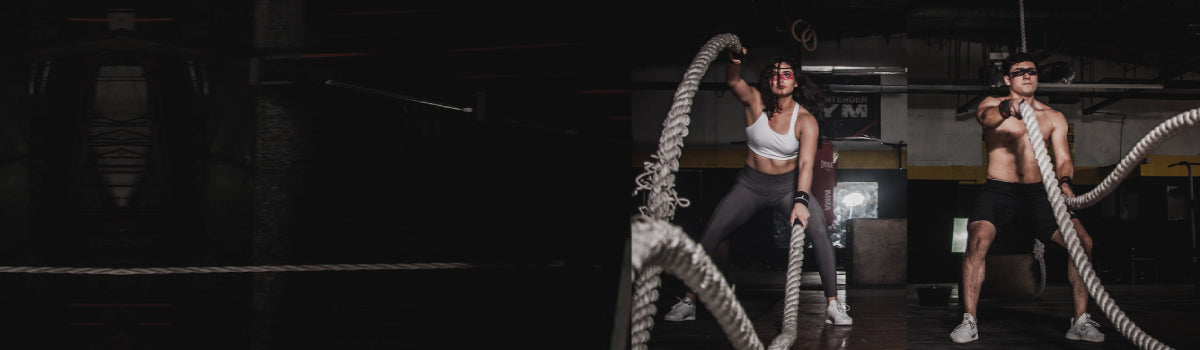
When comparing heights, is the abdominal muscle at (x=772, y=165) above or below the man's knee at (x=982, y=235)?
above

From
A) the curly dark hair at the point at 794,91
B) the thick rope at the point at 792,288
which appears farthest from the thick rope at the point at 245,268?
the curly dark hair at the point at 794,91

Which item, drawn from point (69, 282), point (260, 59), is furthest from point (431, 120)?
point (69, 282)

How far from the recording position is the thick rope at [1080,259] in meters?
1.82

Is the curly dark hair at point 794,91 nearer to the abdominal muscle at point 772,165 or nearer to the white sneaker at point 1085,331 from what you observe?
the abdominal muscle at point 772,165

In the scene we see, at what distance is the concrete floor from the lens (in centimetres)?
244

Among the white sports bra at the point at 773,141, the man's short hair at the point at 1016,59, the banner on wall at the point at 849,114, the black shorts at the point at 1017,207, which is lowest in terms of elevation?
the black shorts at the point at 1017,207

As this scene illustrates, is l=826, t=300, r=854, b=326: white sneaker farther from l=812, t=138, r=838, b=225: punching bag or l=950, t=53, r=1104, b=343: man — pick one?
l=812, t=138, r=838, b=225: punching bag

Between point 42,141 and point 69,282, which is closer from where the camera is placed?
point 42,141

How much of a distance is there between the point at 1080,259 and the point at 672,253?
1.66 meters

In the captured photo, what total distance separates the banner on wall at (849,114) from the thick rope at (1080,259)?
5462 millimetres

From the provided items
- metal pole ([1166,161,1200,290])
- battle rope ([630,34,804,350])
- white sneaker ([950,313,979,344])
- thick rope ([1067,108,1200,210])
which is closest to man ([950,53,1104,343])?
white sneaker ([950,313,979,344])

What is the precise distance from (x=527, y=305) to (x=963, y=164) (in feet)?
29.0

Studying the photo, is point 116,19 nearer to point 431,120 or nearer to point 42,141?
point 42,141

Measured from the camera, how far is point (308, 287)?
69.6 inches
